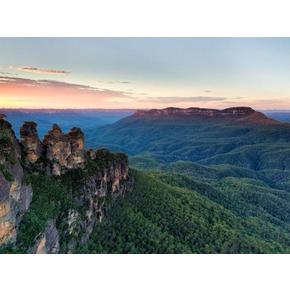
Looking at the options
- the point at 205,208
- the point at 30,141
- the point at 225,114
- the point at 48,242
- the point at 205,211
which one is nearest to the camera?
the point at 48,242

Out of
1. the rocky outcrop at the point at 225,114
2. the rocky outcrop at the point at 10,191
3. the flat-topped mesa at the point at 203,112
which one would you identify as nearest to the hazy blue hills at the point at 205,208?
the rocky outcrop at the point at 10,191

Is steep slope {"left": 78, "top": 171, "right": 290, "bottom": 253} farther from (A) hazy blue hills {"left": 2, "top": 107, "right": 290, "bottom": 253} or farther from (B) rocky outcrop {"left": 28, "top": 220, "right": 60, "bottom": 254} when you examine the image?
(B) rocky outcrop {"left": 28, "top": 220, "right": 60, "bottom": 254}

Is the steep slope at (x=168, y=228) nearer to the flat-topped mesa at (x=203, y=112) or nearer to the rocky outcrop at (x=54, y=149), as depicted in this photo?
the rocky outcrop at (x=54, y=149)

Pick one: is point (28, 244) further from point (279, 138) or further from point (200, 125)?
point (200, 125)

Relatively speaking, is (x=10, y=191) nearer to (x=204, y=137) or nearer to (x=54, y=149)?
(x=54, y=149)

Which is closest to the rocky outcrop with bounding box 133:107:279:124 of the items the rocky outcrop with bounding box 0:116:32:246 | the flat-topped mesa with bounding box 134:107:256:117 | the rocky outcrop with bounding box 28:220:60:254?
the flat-topped mesa with bounding box 134:107:256:117

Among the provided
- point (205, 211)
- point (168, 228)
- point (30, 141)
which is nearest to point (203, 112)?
point (205, 211)
